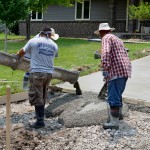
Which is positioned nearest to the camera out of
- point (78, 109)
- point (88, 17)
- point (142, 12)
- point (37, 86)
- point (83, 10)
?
point (37, 86)

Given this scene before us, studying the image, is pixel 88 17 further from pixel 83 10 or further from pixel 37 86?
pixel 37 86

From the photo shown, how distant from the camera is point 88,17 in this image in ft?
103

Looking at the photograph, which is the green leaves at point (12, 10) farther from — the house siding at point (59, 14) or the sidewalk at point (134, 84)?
the house siding at point (59, 14)

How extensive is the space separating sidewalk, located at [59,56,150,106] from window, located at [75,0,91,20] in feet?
59.4

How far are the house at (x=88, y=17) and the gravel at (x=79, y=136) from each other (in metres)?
20.9

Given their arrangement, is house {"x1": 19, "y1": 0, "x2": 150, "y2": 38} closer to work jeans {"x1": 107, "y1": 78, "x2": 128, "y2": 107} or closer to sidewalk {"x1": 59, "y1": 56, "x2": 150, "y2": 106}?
sidewalk {"x1": 59, "y1": 56, "x2": 150, "y2": 106}

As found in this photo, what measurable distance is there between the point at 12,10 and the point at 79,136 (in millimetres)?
11796

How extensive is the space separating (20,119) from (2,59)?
1.16 meters

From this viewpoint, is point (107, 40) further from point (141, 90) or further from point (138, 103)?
point (141, 90)

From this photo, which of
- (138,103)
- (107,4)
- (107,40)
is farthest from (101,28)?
(107,4)

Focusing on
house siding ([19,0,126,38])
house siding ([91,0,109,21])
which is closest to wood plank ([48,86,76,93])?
house siding ([19,0,126,38])

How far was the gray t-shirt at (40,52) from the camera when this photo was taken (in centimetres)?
680

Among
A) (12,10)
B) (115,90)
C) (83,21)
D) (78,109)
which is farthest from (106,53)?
(83,21)

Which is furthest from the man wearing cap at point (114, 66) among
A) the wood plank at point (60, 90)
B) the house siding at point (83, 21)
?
the house siding at point (83, 21)
